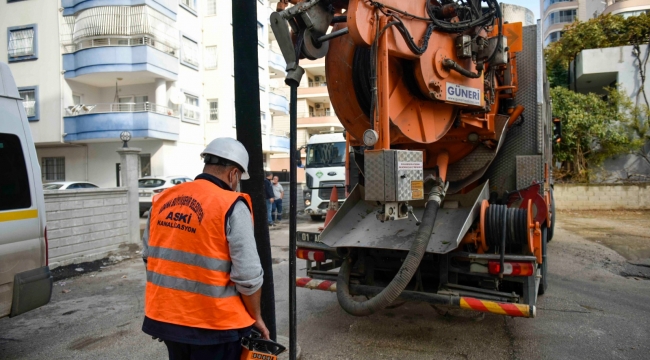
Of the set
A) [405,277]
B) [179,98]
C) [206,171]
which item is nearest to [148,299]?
[206,171]

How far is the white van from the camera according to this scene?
13.1 feet

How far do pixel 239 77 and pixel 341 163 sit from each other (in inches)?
451

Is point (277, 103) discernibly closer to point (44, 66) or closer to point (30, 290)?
point (44, 66)

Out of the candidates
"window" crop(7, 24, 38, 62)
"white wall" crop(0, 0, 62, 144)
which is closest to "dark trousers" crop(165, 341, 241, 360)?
"white wall" crop(0, 0, 62, 144)

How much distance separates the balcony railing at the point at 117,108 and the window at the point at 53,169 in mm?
3002

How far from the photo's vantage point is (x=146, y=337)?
4.75 metres

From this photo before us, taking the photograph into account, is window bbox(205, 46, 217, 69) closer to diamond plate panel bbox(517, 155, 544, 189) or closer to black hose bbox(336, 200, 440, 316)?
diamond plate panel bbox(517, 155, 544, 189)

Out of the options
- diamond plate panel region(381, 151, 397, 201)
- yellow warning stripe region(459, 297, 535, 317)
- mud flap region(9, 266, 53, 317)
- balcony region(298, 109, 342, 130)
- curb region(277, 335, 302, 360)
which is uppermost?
balcony region(298, 109, 342, 130)

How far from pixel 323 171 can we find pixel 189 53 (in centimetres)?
1336

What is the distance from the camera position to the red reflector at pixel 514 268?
3953 millimetres

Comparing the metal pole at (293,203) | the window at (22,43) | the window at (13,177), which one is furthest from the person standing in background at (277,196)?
the window at (22,43)

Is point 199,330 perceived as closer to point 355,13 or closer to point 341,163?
point 355,13

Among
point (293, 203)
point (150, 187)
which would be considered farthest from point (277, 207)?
point (293, 203)

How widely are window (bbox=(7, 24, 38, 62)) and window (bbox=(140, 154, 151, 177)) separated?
7.06 metres
